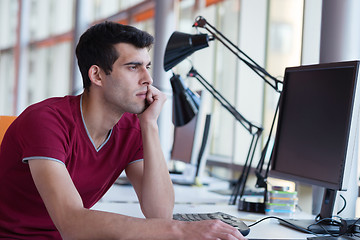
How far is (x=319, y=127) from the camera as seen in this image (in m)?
1.62

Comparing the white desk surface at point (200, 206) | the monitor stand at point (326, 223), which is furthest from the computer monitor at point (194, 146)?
the monitor stand at point (326, 223)

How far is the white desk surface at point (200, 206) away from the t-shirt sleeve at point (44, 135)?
0.57 m

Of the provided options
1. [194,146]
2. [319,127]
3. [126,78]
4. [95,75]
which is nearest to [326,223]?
[319,127]

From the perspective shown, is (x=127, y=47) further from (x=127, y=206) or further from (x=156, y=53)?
(x=156, y=53)

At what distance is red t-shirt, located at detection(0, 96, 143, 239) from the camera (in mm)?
1398

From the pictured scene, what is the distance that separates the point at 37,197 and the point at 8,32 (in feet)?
33.4

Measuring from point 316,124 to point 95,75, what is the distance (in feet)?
2.65

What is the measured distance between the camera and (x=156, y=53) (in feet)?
14.6

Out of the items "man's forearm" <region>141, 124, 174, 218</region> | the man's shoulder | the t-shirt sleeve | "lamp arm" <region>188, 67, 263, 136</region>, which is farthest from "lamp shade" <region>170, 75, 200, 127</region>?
the t-shirt sleeve

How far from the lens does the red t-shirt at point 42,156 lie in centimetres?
140

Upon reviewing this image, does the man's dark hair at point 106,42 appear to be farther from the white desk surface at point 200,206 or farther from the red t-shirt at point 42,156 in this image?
the white desk surface at point 200,206

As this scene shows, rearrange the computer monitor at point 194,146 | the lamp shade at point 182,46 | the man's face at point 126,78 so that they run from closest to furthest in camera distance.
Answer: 1. the man's face at point 126,78
2. the lamp shade at point 182,46
3. the computer monitor at point 194,146

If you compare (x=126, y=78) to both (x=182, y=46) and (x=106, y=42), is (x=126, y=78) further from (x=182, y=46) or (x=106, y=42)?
(x=182, y=46)

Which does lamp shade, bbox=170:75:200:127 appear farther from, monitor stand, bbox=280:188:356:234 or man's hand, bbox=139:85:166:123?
monitor stand, bbox=280:188:356:234
